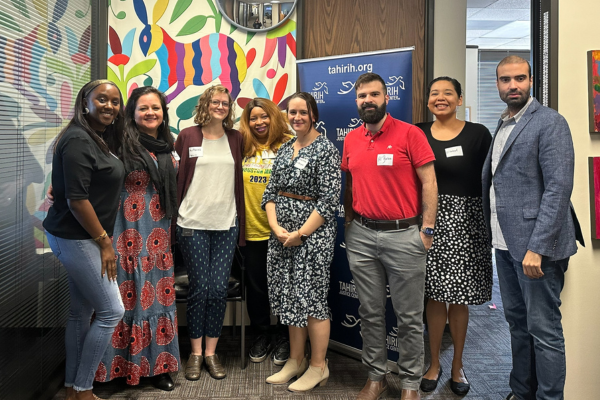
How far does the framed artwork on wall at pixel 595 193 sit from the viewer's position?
6.97 ft

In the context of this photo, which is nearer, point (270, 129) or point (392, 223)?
point (392, 223)

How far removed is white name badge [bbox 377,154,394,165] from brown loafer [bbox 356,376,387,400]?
1181 millimetres

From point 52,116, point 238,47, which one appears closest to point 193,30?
point 238,47

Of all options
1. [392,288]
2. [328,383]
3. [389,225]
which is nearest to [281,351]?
[328,383]

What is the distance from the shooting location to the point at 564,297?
7.09 feet

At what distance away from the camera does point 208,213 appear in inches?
106

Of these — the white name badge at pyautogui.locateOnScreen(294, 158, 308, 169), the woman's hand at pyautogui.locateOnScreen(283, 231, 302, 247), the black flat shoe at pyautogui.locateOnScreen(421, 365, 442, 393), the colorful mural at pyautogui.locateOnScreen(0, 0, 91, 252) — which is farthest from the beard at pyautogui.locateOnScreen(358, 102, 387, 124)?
the colorful mural at pyautogui.locateOnScreen(0, 0, 91, 252)

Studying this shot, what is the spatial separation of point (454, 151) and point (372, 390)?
53.8 inches

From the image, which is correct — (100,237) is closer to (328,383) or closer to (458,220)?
(328,383)

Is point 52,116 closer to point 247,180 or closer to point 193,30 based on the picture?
point 247,180

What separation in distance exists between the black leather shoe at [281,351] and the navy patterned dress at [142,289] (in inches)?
25.4

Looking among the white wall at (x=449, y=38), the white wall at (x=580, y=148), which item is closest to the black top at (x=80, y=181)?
the white wall at (x=580, y=148)

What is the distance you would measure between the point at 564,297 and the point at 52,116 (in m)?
2.83

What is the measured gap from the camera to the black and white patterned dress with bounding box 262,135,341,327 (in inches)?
98.9
